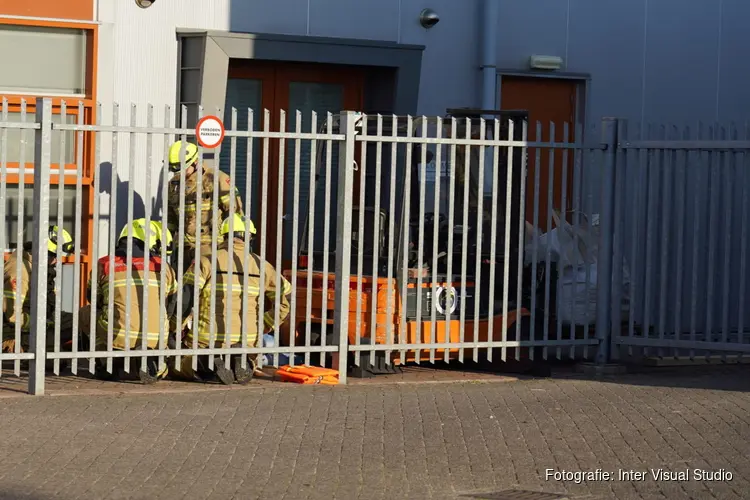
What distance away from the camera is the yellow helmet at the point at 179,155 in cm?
1014

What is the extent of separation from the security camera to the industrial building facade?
58 mm

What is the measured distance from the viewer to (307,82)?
13648mm

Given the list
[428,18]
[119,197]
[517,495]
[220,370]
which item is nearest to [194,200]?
[220,370]

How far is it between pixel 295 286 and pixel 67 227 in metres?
2.89

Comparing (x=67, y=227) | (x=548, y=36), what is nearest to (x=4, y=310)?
(x=67, y=227)

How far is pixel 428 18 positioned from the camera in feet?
44.6

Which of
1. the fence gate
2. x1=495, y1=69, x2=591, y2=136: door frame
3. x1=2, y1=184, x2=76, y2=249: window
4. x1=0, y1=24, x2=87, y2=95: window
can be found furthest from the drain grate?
x1=495, y1=69, x2=591, y2=136: door frame

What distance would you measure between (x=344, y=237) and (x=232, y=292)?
954mm

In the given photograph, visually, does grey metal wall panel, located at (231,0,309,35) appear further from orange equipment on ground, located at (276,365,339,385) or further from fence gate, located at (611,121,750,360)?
orange equipment on ground, located at (276,365,339,385)

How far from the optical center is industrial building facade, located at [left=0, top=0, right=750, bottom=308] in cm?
1216

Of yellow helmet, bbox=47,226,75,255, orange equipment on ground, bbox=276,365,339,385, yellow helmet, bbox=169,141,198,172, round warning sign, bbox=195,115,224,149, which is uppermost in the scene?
round warning sign, bbox=195,115,224,149

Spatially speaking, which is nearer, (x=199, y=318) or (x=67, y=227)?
(x=199, y=318)

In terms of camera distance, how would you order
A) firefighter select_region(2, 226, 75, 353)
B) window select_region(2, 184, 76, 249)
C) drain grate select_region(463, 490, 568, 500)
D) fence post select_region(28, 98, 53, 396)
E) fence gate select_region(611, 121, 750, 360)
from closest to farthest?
drain grate select_region(463, 490, 568, 500) → fence post select_region(28, 98, 53, 396) → firefighter select_region(2, 226, 75, 353) → fence gate select_region(611, 121, 750, 360) → window select_region(2, 184, 76, 249)

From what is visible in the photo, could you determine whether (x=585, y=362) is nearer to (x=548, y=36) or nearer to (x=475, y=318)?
(x=475, y=318)
